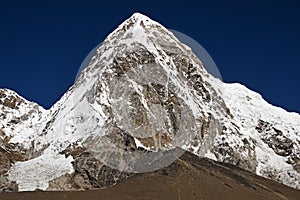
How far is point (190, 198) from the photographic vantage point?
372 ft

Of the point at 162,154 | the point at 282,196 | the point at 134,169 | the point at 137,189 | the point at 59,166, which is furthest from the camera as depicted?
the point at 59,166

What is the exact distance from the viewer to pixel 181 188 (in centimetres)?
11912

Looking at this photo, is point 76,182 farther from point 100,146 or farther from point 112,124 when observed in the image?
point 112,124

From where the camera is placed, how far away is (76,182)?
176500 mm

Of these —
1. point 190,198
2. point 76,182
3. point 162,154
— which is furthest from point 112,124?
point 190,198

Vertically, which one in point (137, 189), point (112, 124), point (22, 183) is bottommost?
point (22, 183)

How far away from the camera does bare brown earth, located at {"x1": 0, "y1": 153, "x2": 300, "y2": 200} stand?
11644 centimetres

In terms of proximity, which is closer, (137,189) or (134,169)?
(137,189)

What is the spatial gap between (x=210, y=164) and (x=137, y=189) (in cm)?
3578

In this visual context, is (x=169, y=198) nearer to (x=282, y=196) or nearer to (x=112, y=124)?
(x=282, y=196)

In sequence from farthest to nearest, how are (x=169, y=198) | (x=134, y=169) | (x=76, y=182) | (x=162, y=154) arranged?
(x=76, y=182)
(x=134, y=169)
(x=162, y=154)
(x=169, y=198)

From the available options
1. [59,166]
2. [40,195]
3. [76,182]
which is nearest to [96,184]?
[76,182]

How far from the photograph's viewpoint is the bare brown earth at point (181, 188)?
116m

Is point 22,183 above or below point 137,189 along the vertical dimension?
below
